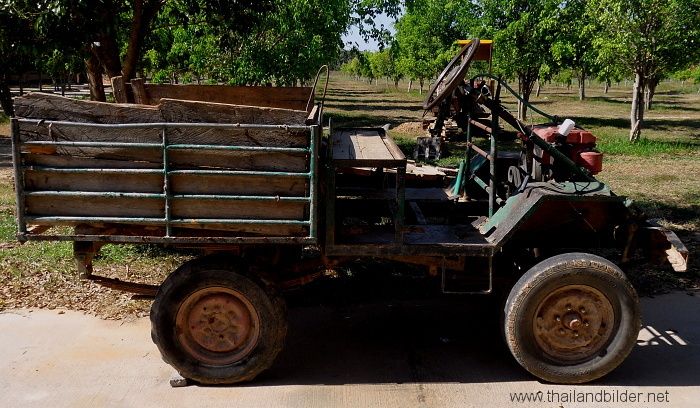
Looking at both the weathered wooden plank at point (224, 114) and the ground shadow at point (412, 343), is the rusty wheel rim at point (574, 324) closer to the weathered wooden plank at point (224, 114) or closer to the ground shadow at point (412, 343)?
the ground shadow at point (412, 343)

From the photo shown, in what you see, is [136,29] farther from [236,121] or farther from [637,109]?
[637,109]

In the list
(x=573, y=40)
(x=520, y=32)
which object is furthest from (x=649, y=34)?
(x=520, y=32)

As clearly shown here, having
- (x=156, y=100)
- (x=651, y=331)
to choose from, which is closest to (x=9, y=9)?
(x=156, y=100)

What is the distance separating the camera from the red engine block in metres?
4.78

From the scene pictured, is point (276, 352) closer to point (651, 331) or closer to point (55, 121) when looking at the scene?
point (55, 121)

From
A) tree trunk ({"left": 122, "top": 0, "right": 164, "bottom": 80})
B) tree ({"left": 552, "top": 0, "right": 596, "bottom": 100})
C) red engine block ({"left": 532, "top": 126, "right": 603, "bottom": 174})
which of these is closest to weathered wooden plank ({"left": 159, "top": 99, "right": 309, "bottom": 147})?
red engine block ({"left": 532, "top": 126, "right": 603, "bottom": 174})

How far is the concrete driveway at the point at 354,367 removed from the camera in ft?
13.8

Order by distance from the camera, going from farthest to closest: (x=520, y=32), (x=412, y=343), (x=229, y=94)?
(x=520, y=32), (x=229, y=94), (x=412, y=343)

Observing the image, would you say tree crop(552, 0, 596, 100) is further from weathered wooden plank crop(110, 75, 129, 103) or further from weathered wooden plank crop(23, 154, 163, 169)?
weathered wooden plank crop(23, 154, 163, 169)

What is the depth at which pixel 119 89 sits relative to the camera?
18.6 feet

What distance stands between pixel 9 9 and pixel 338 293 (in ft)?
13.9

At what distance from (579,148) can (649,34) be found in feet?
48.0

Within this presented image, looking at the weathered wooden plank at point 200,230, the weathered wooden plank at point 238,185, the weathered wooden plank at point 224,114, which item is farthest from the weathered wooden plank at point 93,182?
the weathered wooden plank at point 224,114

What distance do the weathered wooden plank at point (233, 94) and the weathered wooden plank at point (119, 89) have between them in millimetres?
190
